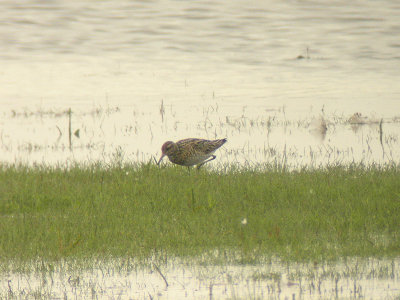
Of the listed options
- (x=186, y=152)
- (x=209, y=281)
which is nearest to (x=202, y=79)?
(x=186, y=152)

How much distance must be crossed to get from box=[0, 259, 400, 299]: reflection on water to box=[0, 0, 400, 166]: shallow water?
6758mm

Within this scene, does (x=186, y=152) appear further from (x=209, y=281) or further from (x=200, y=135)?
(x=209, y=281)

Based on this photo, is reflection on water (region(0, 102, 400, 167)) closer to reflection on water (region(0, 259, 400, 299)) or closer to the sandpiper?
the sandpiper

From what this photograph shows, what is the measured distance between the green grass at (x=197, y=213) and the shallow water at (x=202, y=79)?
2402 millimetres

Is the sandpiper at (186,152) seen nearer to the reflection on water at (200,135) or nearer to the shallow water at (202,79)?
the reflection on water at (200,135)

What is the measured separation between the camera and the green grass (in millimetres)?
8492

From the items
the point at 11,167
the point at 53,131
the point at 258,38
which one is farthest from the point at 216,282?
the point at 258,38

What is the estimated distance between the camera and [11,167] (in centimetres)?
1349

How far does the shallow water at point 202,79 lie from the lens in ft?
55.0

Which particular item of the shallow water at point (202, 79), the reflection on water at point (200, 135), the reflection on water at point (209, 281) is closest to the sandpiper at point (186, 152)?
the reflection on water at point (200, 135)

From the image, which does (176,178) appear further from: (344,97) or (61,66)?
(61,66)

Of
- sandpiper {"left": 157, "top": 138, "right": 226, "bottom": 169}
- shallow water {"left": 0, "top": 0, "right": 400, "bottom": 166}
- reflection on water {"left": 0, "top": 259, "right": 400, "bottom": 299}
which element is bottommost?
shallow water {"left": 0, "top": 0, "right": 400, "bottom": 166}

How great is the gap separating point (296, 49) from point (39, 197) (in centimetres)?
2190

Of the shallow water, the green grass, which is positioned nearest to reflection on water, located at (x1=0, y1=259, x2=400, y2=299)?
the green grass
